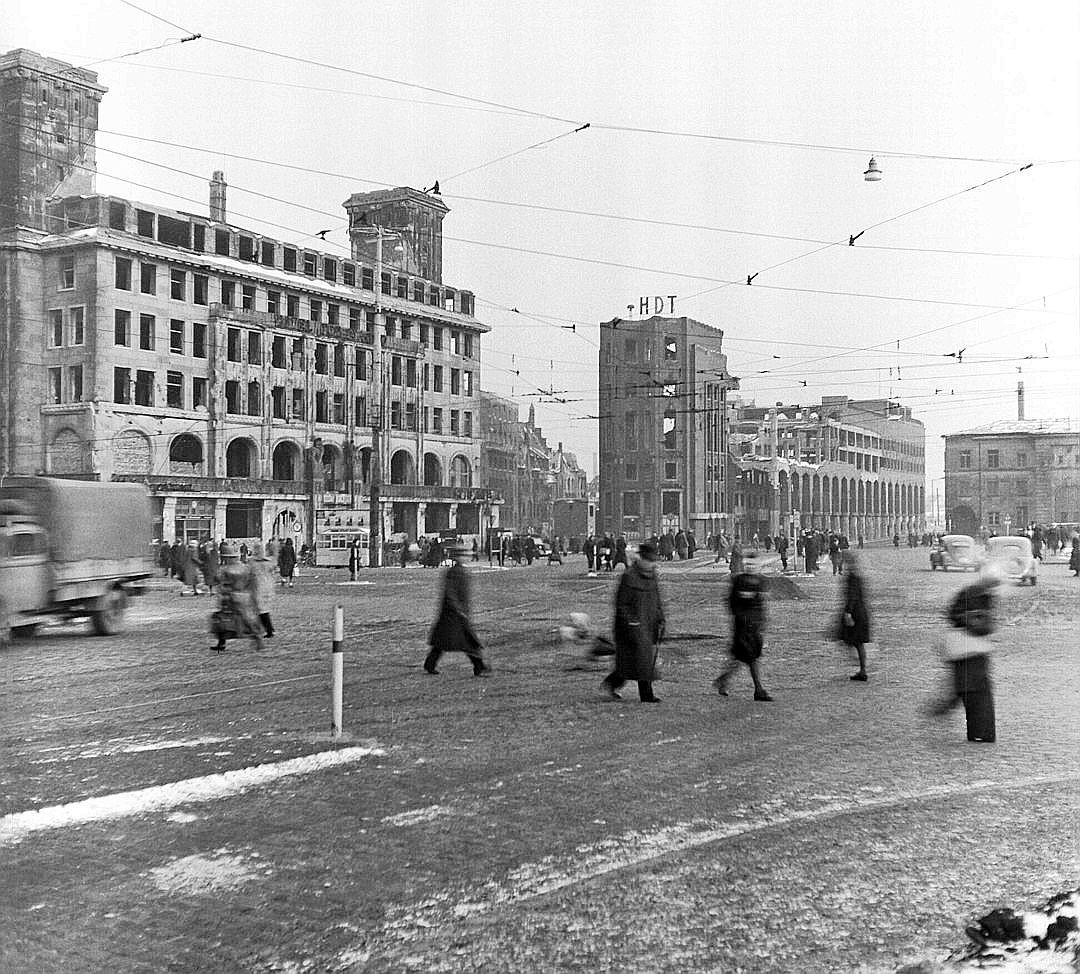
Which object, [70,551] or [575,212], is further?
[575,212]

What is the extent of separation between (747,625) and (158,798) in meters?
6.13

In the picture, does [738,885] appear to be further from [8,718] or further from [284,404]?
[284,404]

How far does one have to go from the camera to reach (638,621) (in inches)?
400

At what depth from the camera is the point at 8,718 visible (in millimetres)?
9156

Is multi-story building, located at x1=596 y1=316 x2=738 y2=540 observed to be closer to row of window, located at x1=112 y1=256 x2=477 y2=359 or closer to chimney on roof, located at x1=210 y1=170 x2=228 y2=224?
row of window, located at x1=112 y1=256 x2=477 y2=359

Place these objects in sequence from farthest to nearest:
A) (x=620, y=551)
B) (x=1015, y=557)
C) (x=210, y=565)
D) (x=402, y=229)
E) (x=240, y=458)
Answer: (x=1015, y=557), (x=620, y=551), (x=402, y=229), (x=210, y=565), (x=240, y=458)

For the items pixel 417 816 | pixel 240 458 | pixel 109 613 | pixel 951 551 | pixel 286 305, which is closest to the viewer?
pixel 417 816

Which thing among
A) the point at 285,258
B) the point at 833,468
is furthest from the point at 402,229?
the point at 833,468

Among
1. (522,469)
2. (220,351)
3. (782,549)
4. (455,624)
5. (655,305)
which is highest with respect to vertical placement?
(655,305)

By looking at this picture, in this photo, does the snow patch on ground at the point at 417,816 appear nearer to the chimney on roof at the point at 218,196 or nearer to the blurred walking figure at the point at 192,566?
the chimney on roof at the point at 218,196

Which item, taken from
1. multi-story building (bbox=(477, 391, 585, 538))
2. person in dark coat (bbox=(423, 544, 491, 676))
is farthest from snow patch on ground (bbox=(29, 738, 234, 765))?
multi-story building (bbox=(477, 391, 585, 538))

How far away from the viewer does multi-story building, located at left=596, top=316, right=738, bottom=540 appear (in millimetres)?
17469

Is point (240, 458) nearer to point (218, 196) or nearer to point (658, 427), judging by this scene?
point (218, 196)

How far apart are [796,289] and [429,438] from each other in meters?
7.24
